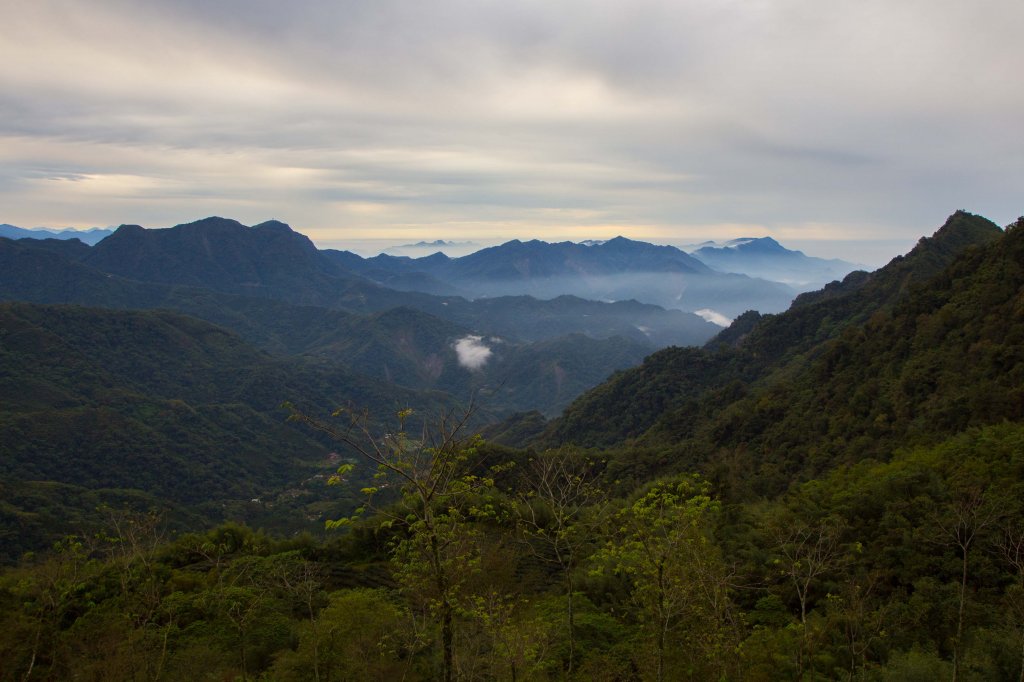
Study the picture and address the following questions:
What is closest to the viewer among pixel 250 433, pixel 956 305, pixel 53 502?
pixel 956 305

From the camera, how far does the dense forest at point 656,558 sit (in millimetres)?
13555

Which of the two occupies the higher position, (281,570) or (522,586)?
(281,570)

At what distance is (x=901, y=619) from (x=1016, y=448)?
10600 mm

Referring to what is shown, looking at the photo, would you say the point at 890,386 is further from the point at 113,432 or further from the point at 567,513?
the point at 113,432

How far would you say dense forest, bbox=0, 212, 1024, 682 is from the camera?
44.5 feet

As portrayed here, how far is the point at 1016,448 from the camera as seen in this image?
2208cm

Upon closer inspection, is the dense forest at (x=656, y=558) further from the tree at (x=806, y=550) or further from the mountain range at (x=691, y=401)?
the mountain range at (x=691, y=401)

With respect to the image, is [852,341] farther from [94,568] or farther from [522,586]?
[94,568]

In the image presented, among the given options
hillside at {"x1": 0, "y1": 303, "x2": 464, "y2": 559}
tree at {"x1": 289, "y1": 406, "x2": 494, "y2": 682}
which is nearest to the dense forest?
tree at {"x1": 289, "y1": 406, "x2": 494, "y2": 682}

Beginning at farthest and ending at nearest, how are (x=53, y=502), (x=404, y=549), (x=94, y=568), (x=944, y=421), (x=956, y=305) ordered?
(x=53, y=502), (x=956, y=305), (x=944, y=421), (x=94, y=568), (x=404, y=549)

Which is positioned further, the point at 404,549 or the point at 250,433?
the point at 250,433

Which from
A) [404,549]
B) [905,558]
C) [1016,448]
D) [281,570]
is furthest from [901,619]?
[281,570]

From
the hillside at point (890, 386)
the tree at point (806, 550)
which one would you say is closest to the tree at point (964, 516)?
the tree at point (806, 550)

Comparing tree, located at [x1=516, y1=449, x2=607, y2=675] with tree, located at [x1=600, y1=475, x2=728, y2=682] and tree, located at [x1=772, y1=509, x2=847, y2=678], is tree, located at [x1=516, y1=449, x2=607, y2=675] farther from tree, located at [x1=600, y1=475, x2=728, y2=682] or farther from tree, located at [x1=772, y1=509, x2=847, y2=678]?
tree, located at [x1=772, y1=509, x2=847, y2=678]
